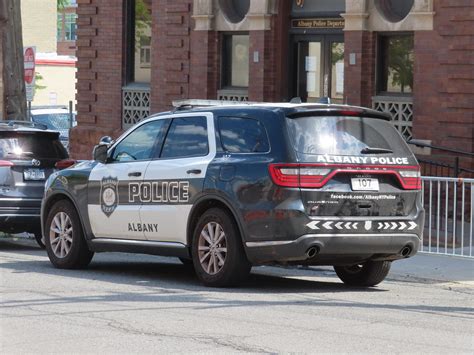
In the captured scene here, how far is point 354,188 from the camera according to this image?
12297 millimetres

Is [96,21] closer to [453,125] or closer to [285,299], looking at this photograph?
[453,125]

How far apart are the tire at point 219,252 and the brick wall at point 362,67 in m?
9.95

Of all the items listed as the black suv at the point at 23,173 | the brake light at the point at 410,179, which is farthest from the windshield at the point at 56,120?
the brake light at the point at 410,179

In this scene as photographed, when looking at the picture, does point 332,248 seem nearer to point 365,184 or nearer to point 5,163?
point 365,184

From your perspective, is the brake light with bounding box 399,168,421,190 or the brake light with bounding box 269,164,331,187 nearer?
the brake light with bounding box 269,164,331,187

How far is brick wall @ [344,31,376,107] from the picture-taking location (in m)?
22.1

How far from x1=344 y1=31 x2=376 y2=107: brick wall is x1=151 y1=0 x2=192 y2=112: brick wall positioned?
4395 mm

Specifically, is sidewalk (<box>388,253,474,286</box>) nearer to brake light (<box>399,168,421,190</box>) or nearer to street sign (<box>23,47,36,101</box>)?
brake light (<box>399,168,421,190</box>)

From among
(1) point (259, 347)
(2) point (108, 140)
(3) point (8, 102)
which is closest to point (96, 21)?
(3) point (8, 102)

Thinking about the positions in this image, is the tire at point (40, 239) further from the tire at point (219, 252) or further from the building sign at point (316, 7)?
the building sign at point (316, 7)

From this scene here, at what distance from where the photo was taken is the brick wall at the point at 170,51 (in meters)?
25.5

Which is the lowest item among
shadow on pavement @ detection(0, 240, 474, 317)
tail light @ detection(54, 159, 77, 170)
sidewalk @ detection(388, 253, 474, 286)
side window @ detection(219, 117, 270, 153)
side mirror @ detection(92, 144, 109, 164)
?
sidewalk @ detection(388, 253, 474, 286)

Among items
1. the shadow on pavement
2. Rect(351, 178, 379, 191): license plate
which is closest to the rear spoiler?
Rect(351, 178, 379, 191): license plate

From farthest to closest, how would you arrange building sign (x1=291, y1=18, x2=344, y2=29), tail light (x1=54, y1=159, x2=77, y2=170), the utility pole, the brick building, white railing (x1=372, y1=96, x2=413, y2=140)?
building sign (x1=291, y1=18, x2=344, y2=29), the utility pole, white railing (x1=372, y1=96, x2=413, y2=140), the brick building, tail light (x1=54, y1=159, x2=77, y2=170)
